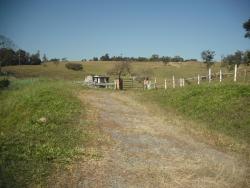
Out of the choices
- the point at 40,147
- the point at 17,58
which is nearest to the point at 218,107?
the point at 40,147

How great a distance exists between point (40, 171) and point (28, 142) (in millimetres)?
3168

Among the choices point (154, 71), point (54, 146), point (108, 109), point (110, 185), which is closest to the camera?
point (110, 185)

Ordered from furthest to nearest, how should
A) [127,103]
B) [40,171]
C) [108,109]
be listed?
[127,103], [108,109], [40,171]

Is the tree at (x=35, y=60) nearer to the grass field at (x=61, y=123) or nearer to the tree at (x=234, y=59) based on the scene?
the tree at (x=234, y=59)

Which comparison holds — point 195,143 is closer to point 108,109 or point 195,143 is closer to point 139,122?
point 139,122

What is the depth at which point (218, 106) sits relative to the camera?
20.3 metres

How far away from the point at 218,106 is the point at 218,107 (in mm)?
183

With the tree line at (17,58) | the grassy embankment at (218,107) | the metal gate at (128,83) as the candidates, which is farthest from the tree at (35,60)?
the grassy embankment at (218,107)

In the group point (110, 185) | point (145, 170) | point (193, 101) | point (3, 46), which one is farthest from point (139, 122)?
point (3, 46)

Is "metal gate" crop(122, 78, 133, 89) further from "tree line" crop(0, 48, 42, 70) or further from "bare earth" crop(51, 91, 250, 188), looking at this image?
"tree line" crop(0, 48, 42, 70)

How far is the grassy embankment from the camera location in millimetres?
15859

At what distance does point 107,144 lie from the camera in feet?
43.8

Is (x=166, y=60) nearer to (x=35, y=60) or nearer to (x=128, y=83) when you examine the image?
(x=35, y=60)

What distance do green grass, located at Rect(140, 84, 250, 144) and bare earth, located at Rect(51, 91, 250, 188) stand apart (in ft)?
6.69
